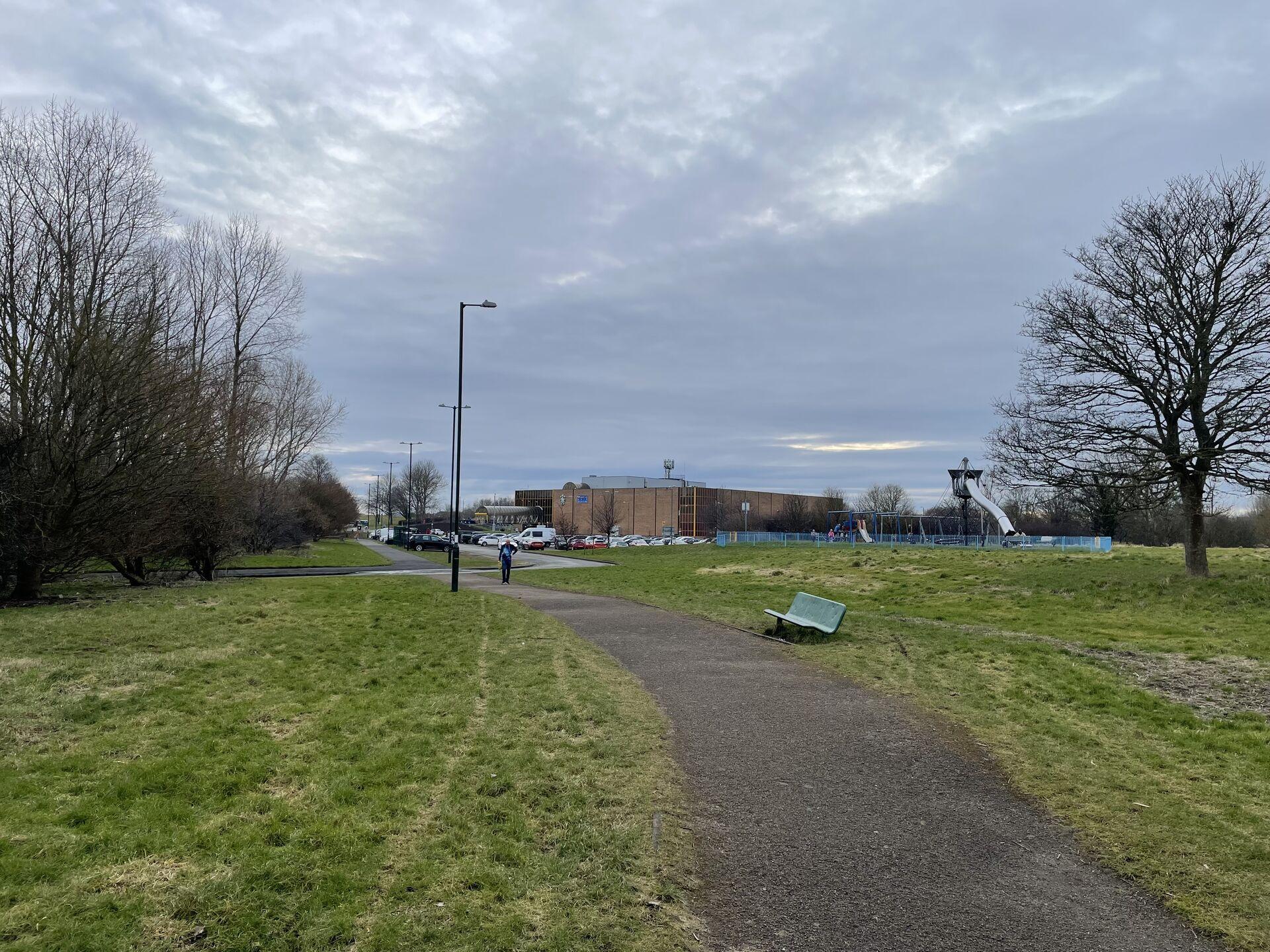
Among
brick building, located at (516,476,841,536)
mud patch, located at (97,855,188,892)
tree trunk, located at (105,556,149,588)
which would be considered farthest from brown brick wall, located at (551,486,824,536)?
mud patch, located at (97,855,188,892)

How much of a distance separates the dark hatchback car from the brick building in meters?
46.4

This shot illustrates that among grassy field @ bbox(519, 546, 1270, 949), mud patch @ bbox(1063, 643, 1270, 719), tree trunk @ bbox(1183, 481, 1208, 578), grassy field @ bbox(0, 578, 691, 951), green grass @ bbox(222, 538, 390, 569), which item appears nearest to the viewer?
grassy field @ bbox(0, 578, 691, 951)

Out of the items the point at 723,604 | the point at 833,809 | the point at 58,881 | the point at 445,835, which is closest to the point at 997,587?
the point at 723,604

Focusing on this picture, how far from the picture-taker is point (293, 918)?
367cm

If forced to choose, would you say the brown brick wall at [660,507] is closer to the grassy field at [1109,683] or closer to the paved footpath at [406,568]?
the paved footpath at [406,568]

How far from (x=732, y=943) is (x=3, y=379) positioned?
19512 millimetres

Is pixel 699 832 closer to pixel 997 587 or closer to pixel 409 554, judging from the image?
pixel 997 587

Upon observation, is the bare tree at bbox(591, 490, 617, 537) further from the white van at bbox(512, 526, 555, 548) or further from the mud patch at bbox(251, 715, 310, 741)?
the mud patch at bbox(251, 715, 310, 741)

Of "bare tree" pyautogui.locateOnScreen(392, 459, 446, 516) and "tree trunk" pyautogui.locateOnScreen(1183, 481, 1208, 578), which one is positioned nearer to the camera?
"tree trunk" pyautogui.locateOnScreen(1183, 481, 1208, 578)

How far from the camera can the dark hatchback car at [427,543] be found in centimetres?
5938

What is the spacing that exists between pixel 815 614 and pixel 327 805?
9524 mm

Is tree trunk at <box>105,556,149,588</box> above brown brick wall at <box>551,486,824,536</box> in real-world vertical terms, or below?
below

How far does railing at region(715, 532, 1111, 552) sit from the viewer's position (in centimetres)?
4334

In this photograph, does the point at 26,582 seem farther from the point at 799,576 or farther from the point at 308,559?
the point at 308,559
